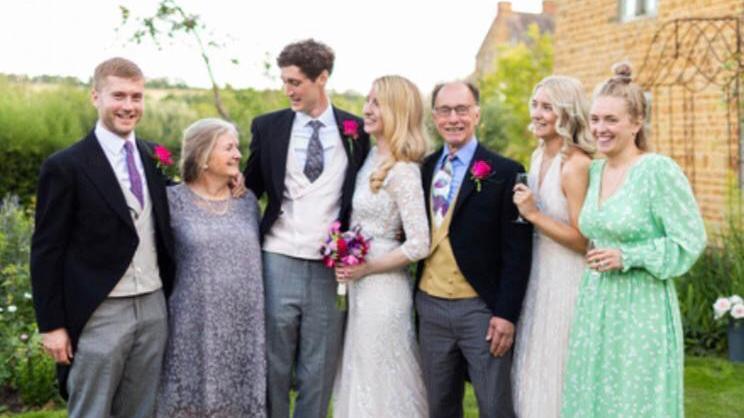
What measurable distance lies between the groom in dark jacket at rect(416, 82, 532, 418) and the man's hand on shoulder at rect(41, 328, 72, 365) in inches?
72.6

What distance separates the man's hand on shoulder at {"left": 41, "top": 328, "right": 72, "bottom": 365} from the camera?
4.61m

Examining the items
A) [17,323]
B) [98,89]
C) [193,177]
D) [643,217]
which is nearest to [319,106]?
[193,177]

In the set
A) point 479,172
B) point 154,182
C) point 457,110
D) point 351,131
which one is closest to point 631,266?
point 479,172

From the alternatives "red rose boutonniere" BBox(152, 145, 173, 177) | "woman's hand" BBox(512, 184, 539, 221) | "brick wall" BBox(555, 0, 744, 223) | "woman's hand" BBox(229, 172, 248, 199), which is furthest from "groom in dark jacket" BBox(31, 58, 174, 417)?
"brick wall" BBox(555, 0, 744, 223)

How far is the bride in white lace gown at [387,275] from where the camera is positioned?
516 centimetres

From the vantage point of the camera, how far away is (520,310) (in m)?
4.96

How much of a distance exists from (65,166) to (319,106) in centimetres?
156

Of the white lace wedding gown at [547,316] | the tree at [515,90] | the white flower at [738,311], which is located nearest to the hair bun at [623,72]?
the white lace wedding gown at [547,316]

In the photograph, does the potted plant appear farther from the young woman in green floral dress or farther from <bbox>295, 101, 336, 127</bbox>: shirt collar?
<bbox>295, 101, 336, 127</bbox>: shirt collar

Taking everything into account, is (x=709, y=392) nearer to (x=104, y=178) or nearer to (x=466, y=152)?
(x=466, y=152)

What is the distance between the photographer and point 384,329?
520cm

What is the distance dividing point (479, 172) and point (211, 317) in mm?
1642

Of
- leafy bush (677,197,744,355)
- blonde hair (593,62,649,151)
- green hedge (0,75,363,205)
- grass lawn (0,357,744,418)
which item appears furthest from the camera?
green hedge (0,75,363,205)

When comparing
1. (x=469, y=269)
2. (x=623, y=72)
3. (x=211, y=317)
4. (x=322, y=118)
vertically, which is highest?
(x=623, y=72)
